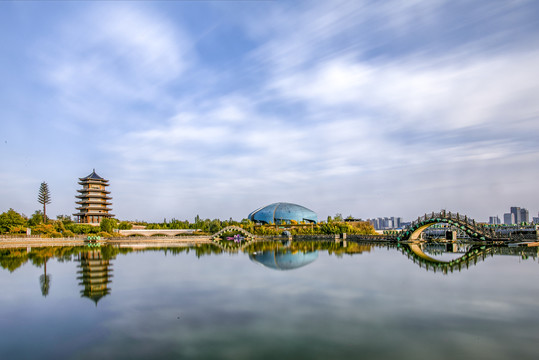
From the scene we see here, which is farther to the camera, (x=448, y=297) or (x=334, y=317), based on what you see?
(x=448, y=297)

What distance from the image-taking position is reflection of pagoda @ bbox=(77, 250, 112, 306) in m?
14.9

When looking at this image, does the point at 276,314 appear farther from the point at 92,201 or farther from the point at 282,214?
the point at 282,214

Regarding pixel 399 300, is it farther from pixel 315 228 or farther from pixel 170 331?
pixel 315 228

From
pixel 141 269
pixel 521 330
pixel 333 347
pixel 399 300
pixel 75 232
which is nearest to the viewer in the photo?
pixel 333 347

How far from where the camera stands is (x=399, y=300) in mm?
12820

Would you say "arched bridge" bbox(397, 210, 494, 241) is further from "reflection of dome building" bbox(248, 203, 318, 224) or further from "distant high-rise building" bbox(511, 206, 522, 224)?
"distant high-rise building" bbox(511, 206, 522, 224)

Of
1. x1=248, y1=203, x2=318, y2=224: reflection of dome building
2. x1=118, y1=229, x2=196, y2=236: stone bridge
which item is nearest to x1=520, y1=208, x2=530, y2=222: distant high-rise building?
x1=248, y1=203, x2=318, y2=224: reflection of dome building

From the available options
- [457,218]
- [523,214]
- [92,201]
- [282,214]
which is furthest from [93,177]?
[523,214]

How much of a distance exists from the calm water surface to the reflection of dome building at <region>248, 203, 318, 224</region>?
74.8m

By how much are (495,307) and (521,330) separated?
2.48 metres

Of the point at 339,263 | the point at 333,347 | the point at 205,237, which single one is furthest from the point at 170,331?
the point at 205,237

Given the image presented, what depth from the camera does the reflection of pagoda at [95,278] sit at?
14.9m

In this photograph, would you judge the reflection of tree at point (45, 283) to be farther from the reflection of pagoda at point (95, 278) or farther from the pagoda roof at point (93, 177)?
the pagoda roof at point (93, 177)

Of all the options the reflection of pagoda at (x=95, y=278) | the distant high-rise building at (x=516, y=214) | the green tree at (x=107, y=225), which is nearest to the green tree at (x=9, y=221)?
the green tree at (x=107, y=225)
